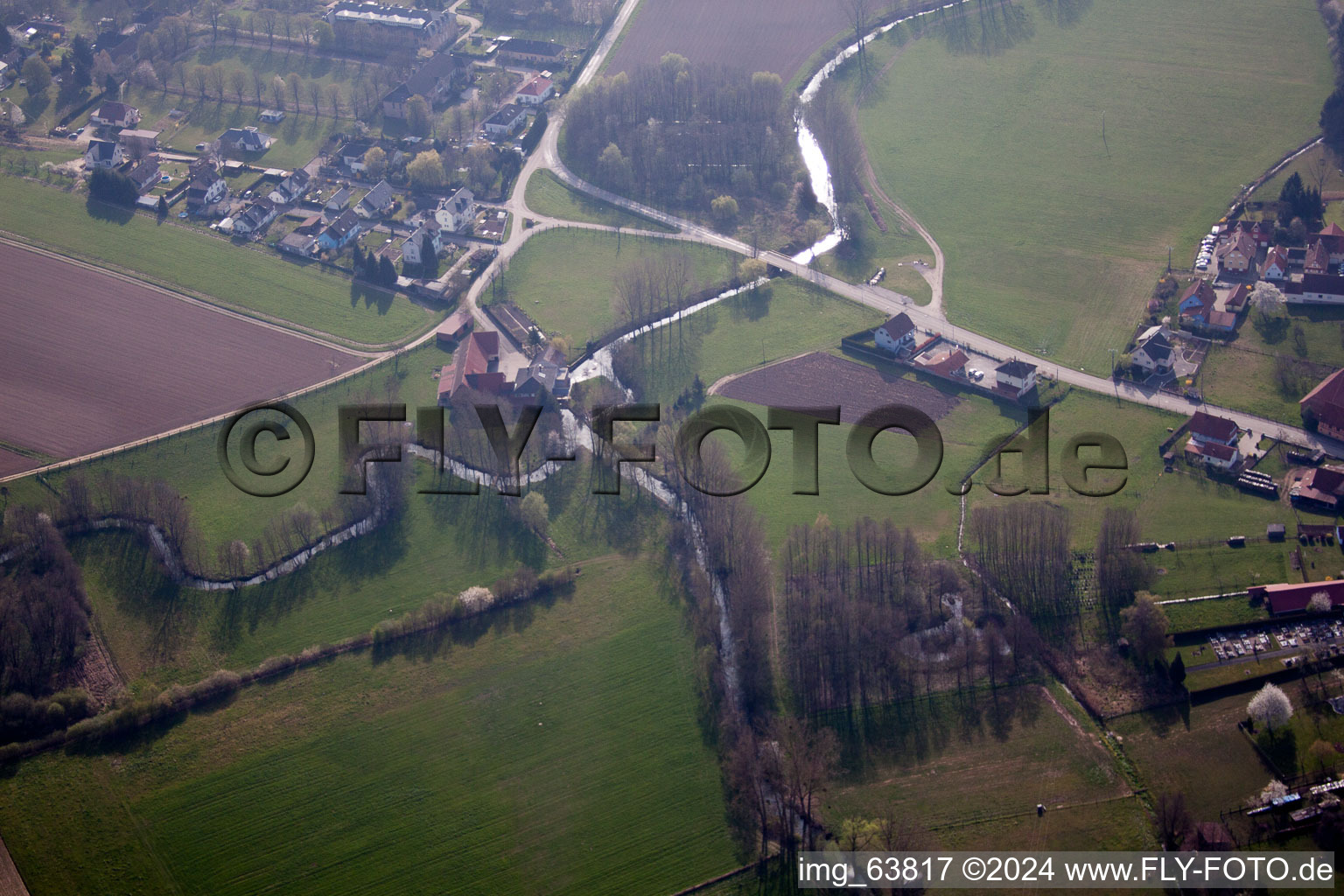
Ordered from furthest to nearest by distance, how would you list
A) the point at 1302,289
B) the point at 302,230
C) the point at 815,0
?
the point at 815,0, the point at 302,230, the point at 1302,289

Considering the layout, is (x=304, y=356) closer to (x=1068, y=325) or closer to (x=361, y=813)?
(x=361, y=813)

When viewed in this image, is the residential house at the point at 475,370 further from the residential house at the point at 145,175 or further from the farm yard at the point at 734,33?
the farm yard at the point at 734,33

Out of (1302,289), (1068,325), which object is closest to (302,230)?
(1068,325)

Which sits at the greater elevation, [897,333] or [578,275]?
[578,275]

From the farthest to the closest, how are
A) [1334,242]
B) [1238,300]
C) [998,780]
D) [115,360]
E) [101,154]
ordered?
[101,154] < [1334,242] < [1238,300] < [115,360] < [998,780]

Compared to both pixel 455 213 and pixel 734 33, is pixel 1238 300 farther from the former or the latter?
pixel 455 213

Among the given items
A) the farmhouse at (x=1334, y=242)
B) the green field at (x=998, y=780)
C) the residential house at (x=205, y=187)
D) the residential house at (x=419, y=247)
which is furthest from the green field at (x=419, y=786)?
the farmhouse at (x=1334, y=242)

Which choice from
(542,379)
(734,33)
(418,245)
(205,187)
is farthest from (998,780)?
(734,33)
